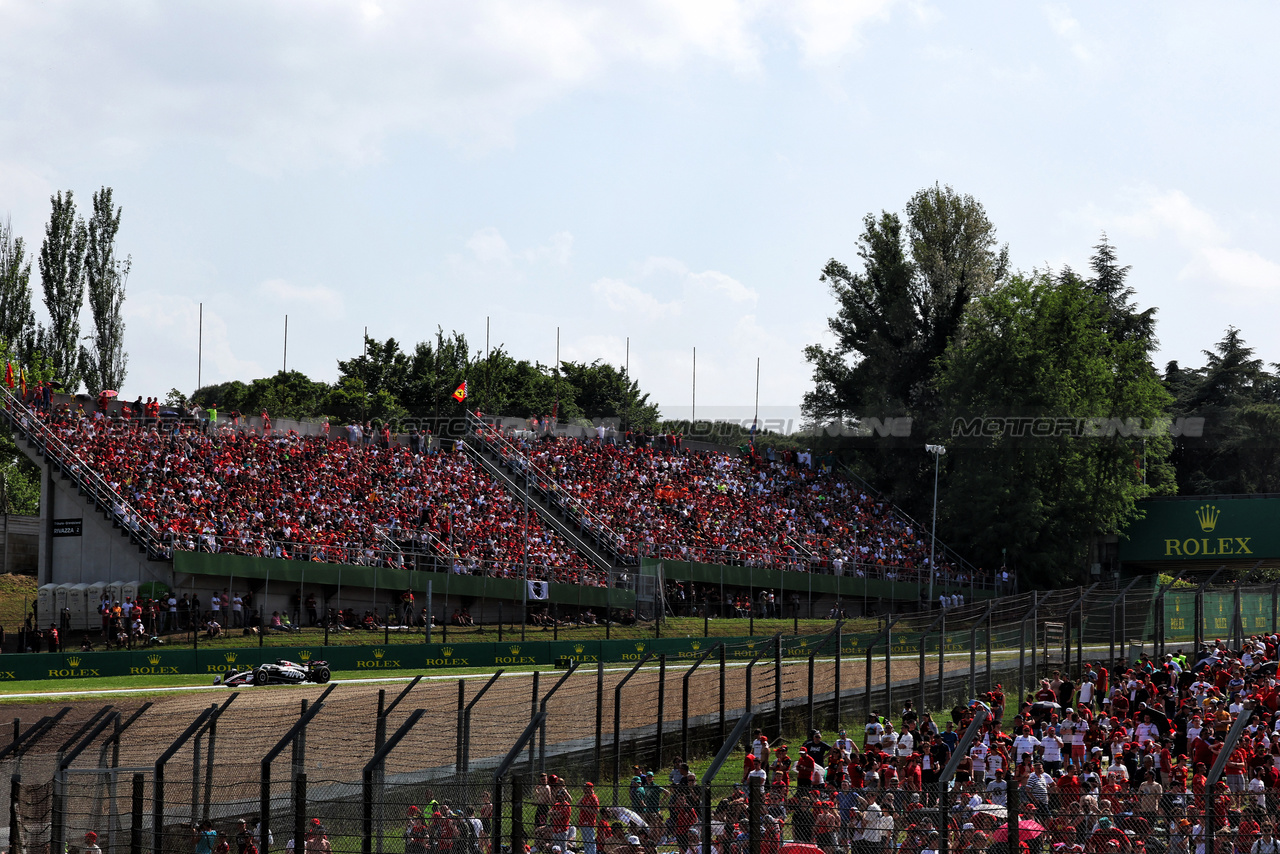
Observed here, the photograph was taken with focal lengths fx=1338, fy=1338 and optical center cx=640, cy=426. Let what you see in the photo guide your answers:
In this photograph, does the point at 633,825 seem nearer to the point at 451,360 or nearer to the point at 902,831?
the point at 902,831

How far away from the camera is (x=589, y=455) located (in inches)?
2339

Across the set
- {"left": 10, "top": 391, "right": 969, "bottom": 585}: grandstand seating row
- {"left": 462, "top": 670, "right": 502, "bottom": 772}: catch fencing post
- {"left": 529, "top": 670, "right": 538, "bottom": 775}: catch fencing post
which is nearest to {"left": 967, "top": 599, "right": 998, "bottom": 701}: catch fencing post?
{"left": 529, "top": 670, "right": 538, "bottom": 775}: catch fencing post

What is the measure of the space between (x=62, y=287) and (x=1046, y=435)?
5428cm

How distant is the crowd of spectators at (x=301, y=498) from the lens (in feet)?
142

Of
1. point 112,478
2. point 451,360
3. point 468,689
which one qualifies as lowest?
point 468,689

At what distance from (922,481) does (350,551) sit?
1375 inches

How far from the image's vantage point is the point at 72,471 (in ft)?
143

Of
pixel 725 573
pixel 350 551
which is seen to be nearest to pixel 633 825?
pixel 350 551

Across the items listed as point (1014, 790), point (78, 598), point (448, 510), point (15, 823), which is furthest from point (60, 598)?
point (1014, 790)

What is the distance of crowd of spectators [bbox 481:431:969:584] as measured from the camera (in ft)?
181

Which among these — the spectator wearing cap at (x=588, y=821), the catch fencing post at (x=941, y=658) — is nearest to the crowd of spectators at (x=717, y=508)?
the catch fencing post at (x=941, y=658)

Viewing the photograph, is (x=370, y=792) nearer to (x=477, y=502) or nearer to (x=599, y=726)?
(x=599, y=726)

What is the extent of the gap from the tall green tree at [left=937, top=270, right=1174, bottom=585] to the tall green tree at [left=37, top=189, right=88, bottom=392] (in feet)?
160

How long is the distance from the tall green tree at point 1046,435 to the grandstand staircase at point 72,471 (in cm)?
3696
